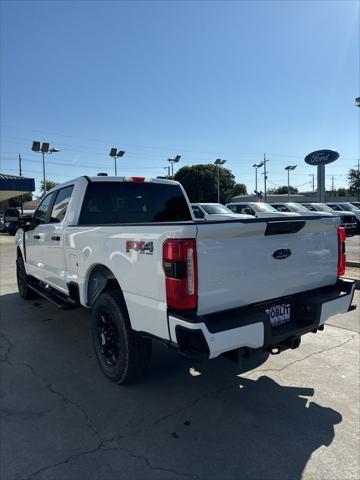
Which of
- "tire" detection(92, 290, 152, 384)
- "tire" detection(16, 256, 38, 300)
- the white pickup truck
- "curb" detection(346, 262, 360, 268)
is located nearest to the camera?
the white pickup truck

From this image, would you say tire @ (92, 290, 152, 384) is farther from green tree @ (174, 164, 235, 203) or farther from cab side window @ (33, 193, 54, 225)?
green tree @ (174, 164, 235, 203)

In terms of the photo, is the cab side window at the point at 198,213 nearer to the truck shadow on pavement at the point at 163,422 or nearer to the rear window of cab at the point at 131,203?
the rear window of cab at the point at 131,203

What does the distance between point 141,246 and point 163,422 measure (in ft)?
4.71

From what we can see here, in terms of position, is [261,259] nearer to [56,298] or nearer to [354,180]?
[56,298]

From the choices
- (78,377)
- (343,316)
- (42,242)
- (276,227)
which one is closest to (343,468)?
(276,227)

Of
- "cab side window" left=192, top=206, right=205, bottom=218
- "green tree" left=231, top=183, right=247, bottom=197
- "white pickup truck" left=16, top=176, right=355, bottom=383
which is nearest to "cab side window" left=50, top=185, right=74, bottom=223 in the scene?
"white pickup truck" left=16, top=176, right=355, bottom=383

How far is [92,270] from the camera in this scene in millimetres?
3957

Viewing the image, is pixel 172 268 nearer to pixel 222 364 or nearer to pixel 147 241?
pixel 147 241

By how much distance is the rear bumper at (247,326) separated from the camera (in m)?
2.57

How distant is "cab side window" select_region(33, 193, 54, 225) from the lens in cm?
569

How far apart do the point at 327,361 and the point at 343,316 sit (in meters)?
1.85

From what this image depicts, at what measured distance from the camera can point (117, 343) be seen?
3.64 metres

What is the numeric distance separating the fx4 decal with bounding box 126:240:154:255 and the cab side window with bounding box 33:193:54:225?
2.92 m

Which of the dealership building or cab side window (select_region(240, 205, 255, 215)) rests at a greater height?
the dealership building
